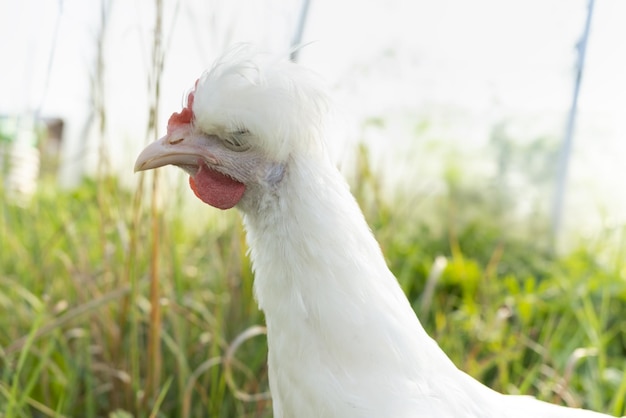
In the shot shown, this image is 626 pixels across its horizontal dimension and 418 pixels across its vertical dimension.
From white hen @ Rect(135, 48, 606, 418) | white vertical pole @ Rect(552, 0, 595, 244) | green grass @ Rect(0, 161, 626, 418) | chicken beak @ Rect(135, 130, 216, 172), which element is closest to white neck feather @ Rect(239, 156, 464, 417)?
white hen @ Rect(135, 48, 606, 418)

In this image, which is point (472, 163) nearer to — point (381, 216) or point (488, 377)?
point (381, 216)

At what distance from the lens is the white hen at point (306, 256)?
1085mm

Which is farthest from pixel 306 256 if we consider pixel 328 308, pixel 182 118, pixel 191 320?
pixel 191 320

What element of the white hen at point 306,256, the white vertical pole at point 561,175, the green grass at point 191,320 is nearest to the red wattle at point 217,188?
the white hen at point 306,256

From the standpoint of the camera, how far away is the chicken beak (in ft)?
3.82

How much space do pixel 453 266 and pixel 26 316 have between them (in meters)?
1.66

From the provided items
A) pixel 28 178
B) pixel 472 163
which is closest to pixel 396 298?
pixel 472 163

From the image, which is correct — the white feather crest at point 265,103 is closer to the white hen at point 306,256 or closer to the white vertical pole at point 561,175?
the white hen at point 306,256

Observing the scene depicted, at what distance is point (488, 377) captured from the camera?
88.8 inches

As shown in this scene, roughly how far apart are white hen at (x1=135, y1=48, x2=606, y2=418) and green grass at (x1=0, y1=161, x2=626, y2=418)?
48 centimetres

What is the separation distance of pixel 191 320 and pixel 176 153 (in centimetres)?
89

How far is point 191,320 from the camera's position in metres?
1.94

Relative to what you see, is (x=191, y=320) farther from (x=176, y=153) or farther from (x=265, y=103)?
(x=265, y=103)

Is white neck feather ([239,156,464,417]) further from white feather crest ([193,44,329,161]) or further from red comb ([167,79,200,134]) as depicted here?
red comb ([167,79,200,134])
